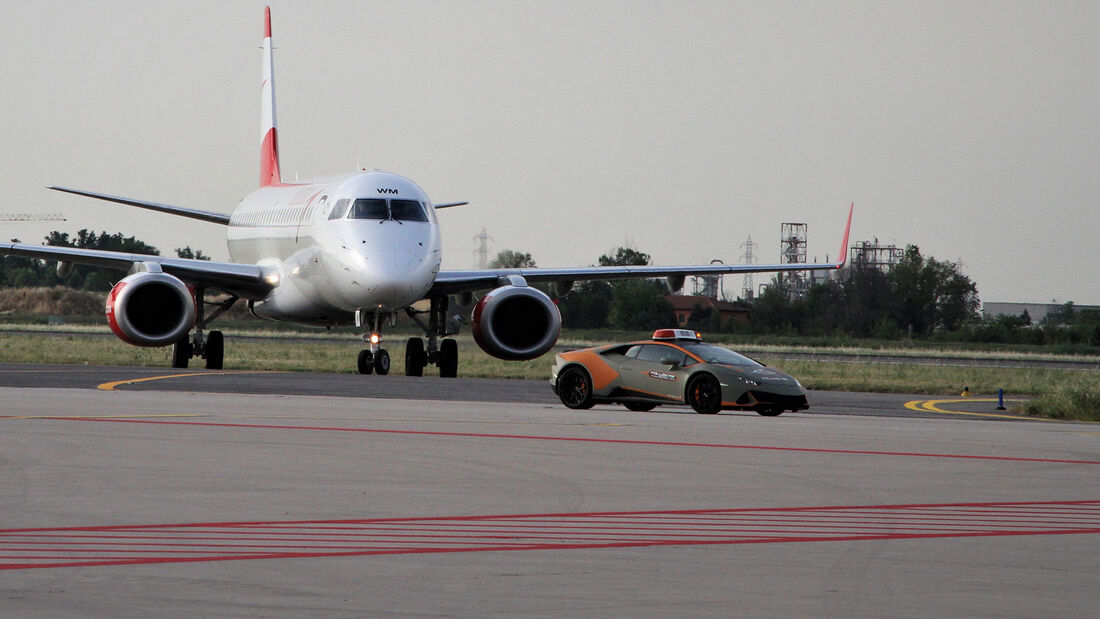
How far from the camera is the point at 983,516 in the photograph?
10391mm

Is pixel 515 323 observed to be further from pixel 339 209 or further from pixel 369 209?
pixel 339 209

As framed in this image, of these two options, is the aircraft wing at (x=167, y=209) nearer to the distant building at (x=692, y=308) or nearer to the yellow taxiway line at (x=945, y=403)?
the yellow taxiway line at (x=945, y=403)

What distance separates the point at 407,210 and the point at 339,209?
1.43 m

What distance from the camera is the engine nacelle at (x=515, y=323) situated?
104 ft

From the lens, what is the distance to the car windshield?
22.3 meters

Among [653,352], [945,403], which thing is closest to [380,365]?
[653,352]

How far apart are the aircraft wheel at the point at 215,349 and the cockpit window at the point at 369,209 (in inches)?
247

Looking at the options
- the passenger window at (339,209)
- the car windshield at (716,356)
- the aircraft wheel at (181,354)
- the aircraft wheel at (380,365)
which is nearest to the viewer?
the car windshield at (716,356)

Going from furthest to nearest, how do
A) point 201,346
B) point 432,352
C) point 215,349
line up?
1. point 215,349
2. point 201,346
3. point 432,352

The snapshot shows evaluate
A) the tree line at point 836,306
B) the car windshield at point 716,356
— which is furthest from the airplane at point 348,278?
the tree line at point 836,306

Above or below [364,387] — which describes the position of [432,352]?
above

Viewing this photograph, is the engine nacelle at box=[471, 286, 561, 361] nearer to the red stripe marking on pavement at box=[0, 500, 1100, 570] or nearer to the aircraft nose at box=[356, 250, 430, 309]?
the aircraft nose at box=[356, 250, 430, 309]

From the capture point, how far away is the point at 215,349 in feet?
116

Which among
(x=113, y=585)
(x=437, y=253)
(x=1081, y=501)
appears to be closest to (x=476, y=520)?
(x=113, y=585)
